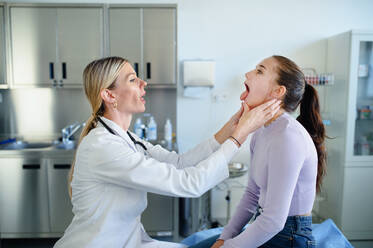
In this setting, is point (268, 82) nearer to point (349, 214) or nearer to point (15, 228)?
point (349, 214)

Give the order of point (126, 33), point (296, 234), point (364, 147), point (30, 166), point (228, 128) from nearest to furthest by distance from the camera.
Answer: point (296, 234), point (228, 128), point (30, 166), point (126, 33), point (364, 147)

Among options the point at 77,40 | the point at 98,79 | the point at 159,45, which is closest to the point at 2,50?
the point at 77,40

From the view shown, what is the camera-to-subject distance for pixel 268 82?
1.37 m

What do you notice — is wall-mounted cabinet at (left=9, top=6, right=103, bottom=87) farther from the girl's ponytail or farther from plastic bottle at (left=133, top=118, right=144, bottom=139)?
the girl's ponytail

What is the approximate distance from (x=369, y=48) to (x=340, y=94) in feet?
1.84

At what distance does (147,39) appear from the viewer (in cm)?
277

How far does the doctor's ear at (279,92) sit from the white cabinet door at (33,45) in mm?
2230

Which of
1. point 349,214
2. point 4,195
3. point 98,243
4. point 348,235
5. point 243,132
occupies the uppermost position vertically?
point 243,132

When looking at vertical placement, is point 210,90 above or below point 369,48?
below

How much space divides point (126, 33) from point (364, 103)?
8.19ft

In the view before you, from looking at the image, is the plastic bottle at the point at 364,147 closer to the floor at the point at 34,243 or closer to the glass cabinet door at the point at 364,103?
the glass cabinet door at the point at 364,103

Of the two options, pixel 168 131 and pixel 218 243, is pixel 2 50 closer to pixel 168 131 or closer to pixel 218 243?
pixel 168 131

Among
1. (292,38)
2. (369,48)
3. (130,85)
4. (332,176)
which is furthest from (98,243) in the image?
(369,48)

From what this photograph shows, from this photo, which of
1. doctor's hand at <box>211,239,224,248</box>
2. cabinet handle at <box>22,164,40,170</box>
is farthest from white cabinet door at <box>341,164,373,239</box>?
cabinet handle at <box>22,164,40,170</box>
